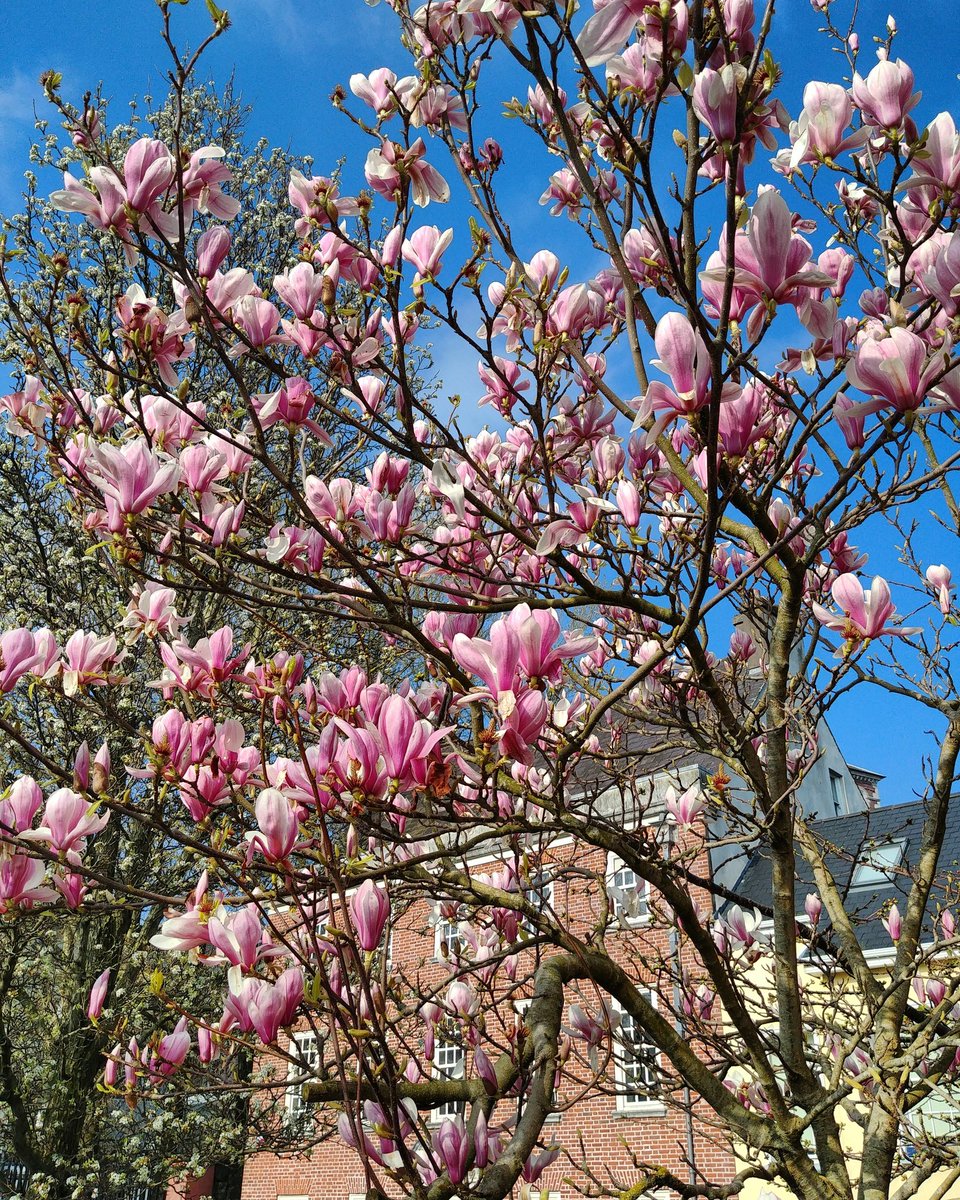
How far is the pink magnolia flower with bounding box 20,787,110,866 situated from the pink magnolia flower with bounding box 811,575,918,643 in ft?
5.92

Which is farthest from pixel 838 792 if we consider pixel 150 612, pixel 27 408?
pixel 27 408

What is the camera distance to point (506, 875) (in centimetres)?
360

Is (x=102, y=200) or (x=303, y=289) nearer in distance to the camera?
(x=102, y=200)

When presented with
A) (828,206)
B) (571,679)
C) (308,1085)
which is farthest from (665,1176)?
(828,206)

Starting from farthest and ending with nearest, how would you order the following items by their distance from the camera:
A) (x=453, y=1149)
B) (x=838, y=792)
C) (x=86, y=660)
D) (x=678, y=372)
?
(x=838, y=792) → (x=86, y=660) → (x=453, y=1149) → (x=678, y=372)

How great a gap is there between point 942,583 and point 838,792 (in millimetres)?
13941

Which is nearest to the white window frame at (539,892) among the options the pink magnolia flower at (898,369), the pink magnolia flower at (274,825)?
the pink magnolia flower at (274,825)

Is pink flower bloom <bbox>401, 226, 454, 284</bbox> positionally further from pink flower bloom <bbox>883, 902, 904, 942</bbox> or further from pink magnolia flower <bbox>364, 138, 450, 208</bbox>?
pink flower bloom <bbox>883, 902, 904, 942</bbox>

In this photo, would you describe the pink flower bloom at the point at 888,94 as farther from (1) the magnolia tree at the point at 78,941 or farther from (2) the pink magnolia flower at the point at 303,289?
(1) the magnolia tree at the point at 78,941

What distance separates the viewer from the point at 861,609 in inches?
89.4

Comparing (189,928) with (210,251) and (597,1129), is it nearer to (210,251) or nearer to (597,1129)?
(210,251)

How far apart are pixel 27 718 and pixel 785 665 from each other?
6616 millimetres

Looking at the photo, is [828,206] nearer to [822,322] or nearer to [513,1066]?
[822,322]

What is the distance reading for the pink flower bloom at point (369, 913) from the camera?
5.83 feet
